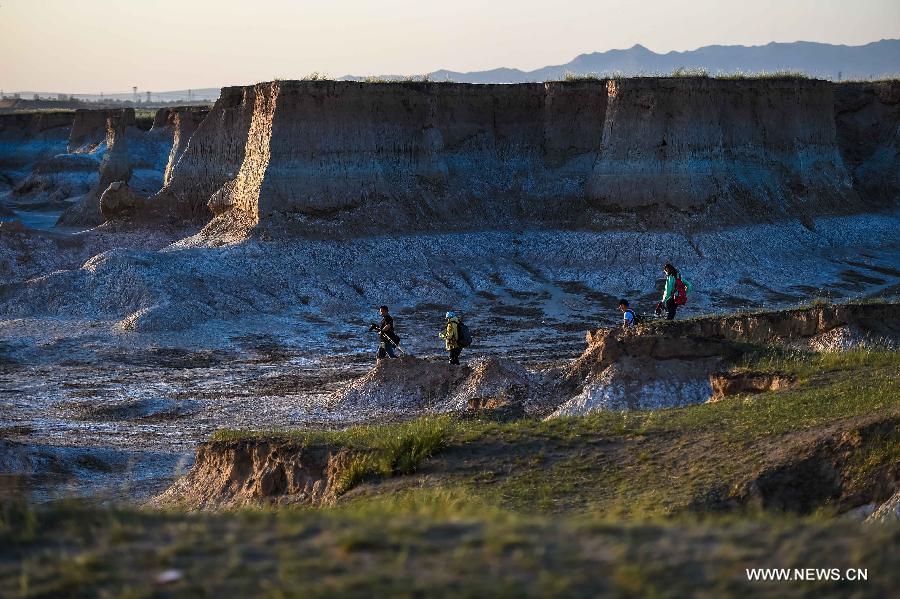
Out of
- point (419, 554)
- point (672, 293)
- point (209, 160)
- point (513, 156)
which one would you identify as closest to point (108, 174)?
point (209, 160)

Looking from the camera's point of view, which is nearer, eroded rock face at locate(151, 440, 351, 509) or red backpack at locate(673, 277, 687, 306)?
eroded rock face at locate(151, 440, 351, 509)

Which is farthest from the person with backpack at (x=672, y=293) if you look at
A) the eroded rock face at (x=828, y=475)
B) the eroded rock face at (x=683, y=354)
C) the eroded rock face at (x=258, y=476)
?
the eroded rock face at (x=828, y=475)

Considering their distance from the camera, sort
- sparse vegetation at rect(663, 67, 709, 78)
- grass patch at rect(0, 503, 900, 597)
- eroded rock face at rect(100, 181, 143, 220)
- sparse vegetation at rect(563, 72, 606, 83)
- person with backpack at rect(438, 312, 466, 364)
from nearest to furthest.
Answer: grass patch at rect(0, 503, 900, 597), person with backpack at rect(438, 312, 466, 364), sparse vegetation at rect(663, 67, 709, 78), sparse vegetation at rect(563, 72, 606, 83), eroded rock face at rect(100, 181, 143, 220)

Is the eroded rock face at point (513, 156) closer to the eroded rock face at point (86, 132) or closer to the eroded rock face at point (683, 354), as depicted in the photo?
the eroded rock face at point (683, 354)

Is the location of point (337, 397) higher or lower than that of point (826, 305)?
lower

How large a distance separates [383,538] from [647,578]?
4.28 feet

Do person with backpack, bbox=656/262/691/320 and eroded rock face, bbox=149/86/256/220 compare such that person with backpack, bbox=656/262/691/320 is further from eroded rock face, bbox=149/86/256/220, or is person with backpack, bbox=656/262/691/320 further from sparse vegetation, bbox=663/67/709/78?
eroded rock face, bbox=149/86/256/220

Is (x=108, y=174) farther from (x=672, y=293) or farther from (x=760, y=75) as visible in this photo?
(x=672, y=293)

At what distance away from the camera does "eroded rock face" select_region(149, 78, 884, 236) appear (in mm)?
33062

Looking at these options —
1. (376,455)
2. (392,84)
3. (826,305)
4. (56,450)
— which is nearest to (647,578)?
(376,455)

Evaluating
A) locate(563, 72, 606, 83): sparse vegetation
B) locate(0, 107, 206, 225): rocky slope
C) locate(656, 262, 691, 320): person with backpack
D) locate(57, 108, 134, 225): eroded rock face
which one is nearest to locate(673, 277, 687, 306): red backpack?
locate(656, 262, 691, 320): person with backpack

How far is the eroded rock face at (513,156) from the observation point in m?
33.1

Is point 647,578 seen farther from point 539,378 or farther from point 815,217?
point 815,217

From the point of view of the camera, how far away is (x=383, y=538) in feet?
18.5
